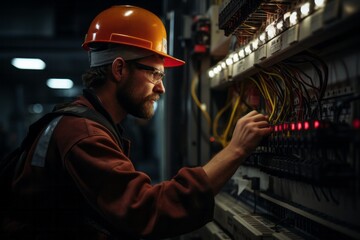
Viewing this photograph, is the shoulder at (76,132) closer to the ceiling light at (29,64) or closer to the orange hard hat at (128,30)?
the orange hard hat at (128,30)

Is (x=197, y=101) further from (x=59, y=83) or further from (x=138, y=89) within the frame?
(x=59, y=83)

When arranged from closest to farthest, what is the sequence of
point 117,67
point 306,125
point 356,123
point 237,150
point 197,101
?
point 356,123 < point 306,125 < point 237,150 < point 117,67 < point 197,101

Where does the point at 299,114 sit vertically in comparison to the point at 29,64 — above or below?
below

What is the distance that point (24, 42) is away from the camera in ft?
16.3

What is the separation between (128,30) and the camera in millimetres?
1669

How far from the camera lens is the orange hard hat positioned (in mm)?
1650

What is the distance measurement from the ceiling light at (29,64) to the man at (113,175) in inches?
268

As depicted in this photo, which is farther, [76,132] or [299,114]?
[299,114]

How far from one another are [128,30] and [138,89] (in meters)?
0.25

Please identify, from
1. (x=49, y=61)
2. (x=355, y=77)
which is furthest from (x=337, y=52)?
(x=49, y=61)

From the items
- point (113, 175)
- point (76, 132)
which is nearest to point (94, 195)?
point (113, 175)

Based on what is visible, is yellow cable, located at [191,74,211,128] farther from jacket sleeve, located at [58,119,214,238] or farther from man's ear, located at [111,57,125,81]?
jacket sleeve, located at [58,119,214,238]

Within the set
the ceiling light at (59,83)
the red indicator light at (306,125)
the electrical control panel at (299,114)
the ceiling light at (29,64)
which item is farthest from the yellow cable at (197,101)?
the ceiling light at (59,83)

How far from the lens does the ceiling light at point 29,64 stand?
7917mm
